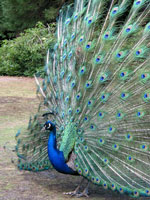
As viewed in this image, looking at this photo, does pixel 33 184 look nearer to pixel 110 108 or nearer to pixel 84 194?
pixel 84 194

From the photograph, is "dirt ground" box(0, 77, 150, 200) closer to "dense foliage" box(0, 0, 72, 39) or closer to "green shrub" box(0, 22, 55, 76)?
"green shrub" box(0, 22, 55, 76)

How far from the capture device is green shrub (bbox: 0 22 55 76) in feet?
48.6

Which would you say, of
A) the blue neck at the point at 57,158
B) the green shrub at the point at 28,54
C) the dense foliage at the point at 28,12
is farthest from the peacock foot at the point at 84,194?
the dense foliage at the point at 28,12

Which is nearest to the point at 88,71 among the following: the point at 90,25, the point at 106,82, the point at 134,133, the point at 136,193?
the point at 106,82

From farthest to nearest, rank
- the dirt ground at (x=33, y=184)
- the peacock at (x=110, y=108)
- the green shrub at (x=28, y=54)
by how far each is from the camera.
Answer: the green shrub at (x=28, y=54), the dirt ground at (x=33, y=184), the peacock at (x=110, y=108)

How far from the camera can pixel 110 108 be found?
3.71 metres

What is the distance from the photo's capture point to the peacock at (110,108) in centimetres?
361

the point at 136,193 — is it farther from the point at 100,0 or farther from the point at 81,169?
the point at 100,0

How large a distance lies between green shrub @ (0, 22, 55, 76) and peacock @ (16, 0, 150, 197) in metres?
11.0

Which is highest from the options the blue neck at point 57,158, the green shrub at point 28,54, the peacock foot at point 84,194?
the green shrub at point 28,54

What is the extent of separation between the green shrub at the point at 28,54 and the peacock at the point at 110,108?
11.0m

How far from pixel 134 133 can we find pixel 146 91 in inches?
15.3

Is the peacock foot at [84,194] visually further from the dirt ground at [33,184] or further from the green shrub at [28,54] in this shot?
the green shrub at [28,54]

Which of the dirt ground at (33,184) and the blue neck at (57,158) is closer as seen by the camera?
the blue neck at (57,158)
